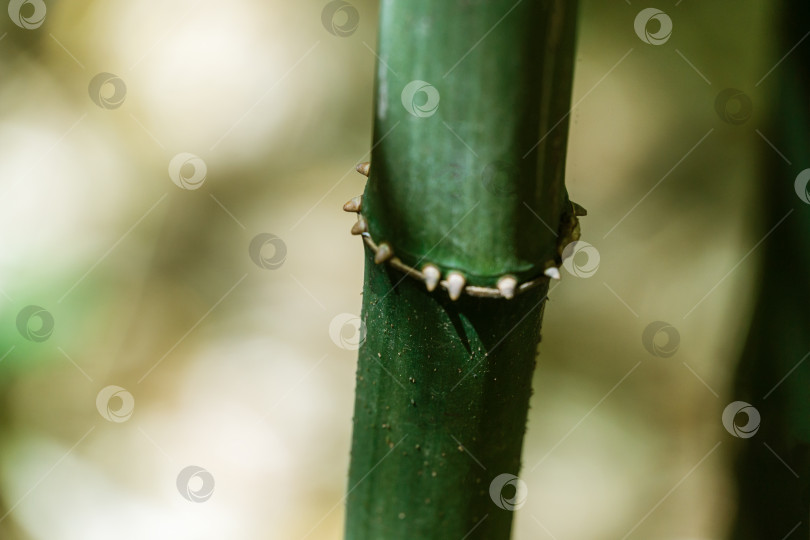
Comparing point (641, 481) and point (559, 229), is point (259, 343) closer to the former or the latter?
point (641, 481)

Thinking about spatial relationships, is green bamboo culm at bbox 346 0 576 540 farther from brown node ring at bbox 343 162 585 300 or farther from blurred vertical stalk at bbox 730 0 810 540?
blurred vertical stalk at bbox 730 0 810 540

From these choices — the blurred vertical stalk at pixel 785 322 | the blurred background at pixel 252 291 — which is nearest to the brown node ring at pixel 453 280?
the blurred vertical stalk at pixel 785 322

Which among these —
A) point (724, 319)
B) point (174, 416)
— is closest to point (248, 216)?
point (174, 416)

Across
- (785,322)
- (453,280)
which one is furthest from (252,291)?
(453,280)

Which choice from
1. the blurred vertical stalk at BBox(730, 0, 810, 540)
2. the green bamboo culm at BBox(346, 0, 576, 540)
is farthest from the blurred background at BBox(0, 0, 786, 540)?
the green bamboo culm at BBox(346, 0, 576, 540)

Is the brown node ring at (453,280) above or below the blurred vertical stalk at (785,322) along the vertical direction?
below

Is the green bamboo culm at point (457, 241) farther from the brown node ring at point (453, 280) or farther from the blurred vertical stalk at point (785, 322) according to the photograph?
the blurred vertical stalk at point (785, 322)
